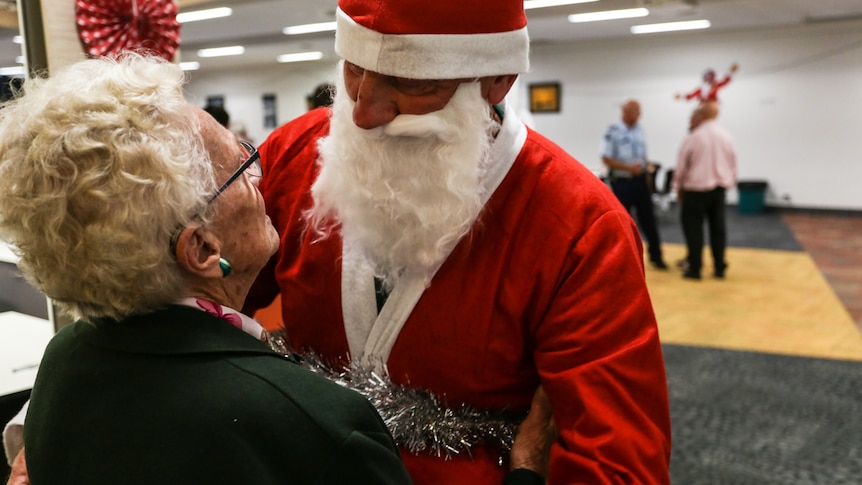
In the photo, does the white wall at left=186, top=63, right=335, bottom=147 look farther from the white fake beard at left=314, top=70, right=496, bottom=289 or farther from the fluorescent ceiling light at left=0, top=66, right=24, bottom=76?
the white fake beard at left=314, top=70, right=496, bottom=289

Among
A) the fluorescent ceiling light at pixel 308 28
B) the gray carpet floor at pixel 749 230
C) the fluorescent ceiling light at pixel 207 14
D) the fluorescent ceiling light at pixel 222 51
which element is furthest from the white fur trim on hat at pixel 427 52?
the fluorescent ceiling light at pixel 222 51

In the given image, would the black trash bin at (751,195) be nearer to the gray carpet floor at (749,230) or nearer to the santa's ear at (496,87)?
the gray carpet floor at (749,230)

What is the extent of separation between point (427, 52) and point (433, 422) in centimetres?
64

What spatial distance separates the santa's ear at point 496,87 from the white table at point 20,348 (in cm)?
111

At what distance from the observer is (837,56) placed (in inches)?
404

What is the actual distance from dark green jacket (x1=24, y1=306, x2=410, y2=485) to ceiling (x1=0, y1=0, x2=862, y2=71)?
247 inches

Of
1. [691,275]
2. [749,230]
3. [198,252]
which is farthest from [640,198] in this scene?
[198,252]

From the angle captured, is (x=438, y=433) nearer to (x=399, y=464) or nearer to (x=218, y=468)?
(x=399, y=464)

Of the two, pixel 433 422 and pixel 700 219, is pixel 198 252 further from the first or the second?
pixel 700 219

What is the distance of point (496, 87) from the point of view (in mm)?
1252

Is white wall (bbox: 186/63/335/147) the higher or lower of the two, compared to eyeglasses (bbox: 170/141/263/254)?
higher

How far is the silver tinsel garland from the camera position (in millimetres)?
1180

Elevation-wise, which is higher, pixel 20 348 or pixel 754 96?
pixel 754 96

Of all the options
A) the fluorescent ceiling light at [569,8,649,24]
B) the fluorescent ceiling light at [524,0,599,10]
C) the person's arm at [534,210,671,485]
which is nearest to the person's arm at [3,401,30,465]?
the person's arm at [534,210,671,485]
